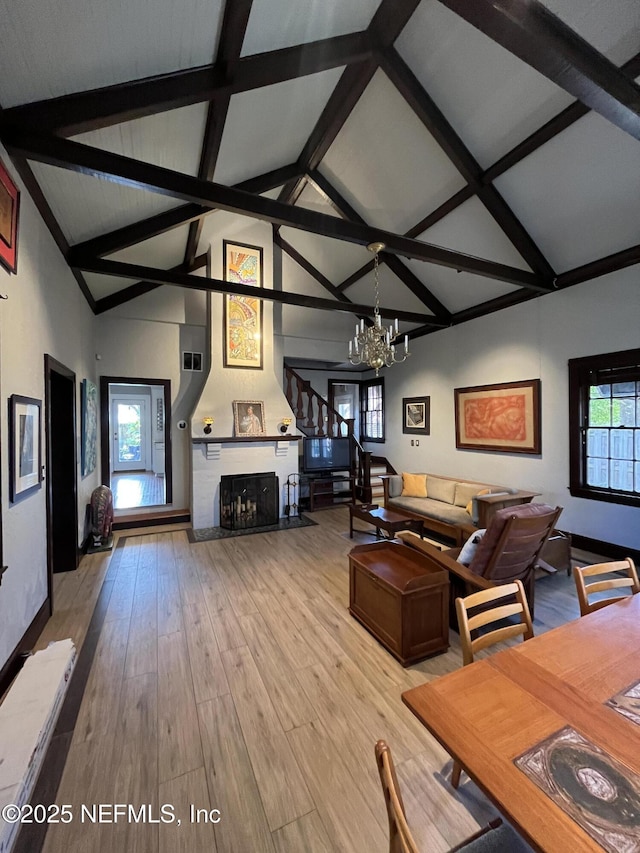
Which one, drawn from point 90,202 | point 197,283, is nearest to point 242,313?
point 197,283

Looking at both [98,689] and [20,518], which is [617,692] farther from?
[20,518]

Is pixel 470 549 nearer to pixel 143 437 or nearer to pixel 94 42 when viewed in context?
pixel 94 42

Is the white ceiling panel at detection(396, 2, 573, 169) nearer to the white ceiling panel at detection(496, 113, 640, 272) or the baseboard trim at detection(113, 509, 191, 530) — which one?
the white ceiling panel at detection(496, 113, 640, 272)

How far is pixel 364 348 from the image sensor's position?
12.1 ft

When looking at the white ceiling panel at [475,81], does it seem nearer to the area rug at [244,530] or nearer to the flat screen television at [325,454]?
the flat screen television at [325,454]

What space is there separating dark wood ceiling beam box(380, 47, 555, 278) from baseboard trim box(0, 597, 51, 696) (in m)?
5.43

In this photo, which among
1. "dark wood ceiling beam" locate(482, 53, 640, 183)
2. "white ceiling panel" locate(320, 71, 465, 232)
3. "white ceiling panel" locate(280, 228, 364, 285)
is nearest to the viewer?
"dark wood ceiling beam" locate(482, 53, 640, 183)

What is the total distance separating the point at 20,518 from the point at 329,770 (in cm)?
239

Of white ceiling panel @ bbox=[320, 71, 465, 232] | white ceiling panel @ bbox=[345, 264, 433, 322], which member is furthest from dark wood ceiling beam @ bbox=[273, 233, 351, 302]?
white ceiling panel @ bbox=[320, 71, 465, 232]

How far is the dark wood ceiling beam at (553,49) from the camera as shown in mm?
1694

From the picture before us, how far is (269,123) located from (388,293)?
12.1 ft

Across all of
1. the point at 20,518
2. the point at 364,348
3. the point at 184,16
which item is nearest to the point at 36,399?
the point at 20,518

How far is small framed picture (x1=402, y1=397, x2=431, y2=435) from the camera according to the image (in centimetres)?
684

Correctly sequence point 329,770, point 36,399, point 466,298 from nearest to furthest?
point 329,770
point 36,399
point 466,298
